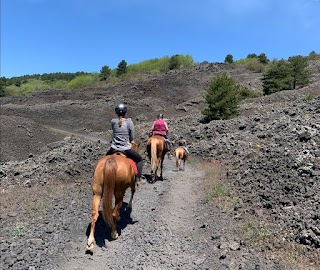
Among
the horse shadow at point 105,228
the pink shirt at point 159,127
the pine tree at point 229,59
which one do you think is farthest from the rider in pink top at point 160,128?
the pine tree at point 229,59

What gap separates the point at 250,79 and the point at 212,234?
64.6m

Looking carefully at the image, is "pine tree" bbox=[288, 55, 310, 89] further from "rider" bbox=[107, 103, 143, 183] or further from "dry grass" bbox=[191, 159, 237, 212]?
"rider" bbox=[107, 103, 143, 183]

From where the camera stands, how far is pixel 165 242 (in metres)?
8.66

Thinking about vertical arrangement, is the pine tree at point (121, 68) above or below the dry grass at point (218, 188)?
above

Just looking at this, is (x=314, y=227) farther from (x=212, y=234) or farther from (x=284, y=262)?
(x=212, y=234)

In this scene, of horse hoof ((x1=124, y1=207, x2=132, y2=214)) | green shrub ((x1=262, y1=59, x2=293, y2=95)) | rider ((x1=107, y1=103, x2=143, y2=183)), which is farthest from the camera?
green shrub ((x1=262, y1=59, x2=293, y2=95))

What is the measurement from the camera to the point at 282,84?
4628 cm

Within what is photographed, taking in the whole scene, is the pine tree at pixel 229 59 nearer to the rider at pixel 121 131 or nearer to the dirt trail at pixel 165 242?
the dirt trail at pixel 165 242

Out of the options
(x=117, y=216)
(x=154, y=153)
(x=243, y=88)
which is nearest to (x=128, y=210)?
(x=117, y=216)

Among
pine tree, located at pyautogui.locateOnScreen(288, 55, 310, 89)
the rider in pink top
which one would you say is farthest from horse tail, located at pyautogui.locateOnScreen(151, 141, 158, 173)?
pine tree, located at pyautogui.locateOnScreen(288, 55, 310, 89)

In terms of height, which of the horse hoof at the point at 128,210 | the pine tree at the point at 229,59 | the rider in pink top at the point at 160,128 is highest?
the pine tree at the point at 229,59

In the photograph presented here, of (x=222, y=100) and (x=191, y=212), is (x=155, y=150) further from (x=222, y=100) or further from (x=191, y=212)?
(x=222, y=100)

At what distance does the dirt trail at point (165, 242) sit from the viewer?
24.7 feet

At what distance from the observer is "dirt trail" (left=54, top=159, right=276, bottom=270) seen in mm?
7539
